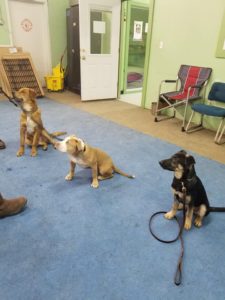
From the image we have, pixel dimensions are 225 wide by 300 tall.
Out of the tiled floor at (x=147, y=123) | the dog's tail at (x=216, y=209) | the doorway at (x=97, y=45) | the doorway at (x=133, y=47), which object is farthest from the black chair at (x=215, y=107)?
the doorway at (x=97, y=45)

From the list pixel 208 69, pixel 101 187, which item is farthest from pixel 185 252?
pixel 208 69

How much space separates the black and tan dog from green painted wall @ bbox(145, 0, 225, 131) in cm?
248

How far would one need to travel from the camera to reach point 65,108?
459 cm

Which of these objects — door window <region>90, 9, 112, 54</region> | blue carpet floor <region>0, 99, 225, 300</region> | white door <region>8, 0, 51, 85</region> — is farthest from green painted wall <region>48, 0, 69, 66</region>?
blue carpet floor <region>0, 99, 225, 300</region>

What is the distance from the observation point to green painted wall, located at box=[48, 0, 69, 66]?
588 cm

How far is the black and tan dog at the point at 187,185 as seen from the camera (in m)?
1.47

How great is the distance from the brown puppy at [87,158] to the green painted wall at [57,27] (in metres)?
4.97

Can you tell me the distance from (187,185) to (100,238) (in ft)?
2.25

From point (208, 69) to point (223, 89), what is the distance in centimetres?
43

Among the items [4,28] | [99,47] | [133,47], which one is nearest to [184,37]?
[99,47]

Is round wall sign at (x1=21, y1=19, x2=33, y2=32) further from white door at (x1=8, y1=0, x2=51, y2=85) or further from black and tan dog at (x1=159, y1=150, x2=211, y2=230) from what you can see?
black and tan dog at (x1=159, y1=150, x2=211, y2=230)

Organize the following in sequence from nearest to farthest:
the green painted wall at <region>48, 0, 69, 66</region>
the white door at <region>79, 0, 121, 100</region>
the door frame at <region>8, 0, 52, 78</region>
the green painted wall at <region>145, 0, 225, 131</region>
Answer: the green painted wall at <region>145, 0, 225, 131</region>, the white door at <region>79, 0, 121, 100</region>, the door frame at <region>8, 0, 52, 78</region>, the green painted wall at <region>48, 0, 69, 66</region>

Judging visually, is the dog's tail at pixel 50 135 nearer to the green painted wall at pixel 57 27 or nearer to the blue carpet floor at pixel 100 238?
the blue carpet floor at pixel 100 238

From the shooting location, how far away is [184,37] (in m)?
3.86
